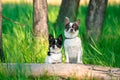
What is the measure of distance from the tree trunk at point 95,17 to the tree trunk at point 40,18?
49.6 inches

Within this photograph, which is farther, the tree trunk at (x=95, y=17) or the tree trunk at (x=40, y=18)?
the tree trunk at (x=95, y=17)

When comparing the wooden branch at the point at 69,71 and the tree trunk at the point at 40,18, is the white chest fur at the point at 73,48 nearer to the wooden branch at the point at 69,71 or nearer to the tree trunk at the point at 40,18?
the wooden branch at the point at 69,71

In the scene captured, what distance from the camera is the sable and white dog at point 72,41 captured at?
8.01m

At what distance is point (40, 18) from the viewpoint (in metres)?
9.01

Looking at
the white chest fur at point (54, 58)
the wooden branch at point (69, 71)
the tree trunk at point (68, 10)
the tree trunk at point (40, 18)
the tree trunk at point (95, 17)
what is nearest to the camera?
the wooden branch at point (69, 71)

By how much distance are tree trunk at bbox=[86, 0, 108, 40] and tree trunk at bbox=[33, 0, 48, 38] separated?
126 centimetres

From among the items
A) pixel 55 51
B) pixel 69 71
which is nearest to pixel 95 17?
pixel 55 51

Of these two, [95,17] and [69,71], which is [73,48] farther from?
[95,17]

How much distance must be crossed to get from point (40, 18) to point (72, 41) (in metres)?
1.17

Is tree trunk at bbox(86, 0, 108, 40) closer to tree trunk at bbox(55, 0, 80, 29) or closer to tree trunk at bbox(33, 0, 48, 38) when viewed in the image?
tree trunk at bbox(55, 0, 80, 29)

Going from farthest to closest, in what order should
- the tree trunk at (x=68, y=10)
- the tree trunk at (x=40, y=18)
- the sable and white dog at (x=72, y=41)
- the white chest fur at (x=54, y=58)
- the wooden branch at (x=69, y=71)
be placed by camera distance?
the tree trunk at (x=68, y=10) < the tree trunk at (x=40, y=18) < the sable and white dog at (x=72, y=41) < the white chest fur at (x=54, y=58) < the wooden branch at (x=69, y=71)

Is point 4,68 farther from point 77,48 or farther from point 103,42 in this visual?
point 103,42

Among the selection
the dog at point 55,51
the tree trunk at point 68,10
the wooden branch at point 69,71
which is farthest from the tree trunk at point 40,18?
the tree trunk at point 68,10

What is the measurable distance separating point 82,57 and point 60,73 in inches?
60.8
